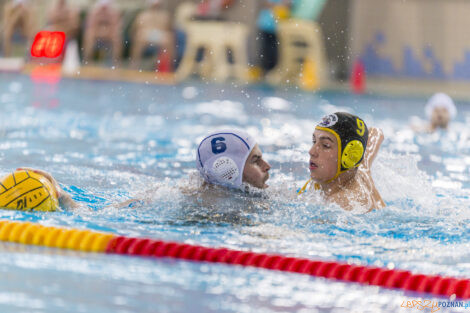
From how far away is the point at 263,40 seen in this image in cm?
1459

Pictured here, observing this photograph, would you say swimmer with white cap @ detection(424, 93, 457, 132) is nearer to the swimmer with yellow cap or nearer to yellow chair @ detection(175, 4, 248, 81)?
the swimmer with yellow cap

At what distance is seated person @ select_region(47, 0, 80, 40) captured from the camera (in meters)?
13.9

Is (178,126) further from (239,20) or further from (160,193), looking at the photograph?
(239,20)

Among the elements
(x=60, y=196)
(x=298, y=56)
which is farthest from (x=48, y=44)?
(x=60, y=196)

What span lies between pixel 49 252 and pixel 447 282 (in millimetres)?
1697

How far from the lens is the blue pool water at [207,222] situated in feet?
9.14

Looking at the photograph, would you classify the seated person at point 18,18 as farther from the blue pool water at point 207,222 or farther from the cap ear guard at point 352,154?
the cap ear guard at point 352,154

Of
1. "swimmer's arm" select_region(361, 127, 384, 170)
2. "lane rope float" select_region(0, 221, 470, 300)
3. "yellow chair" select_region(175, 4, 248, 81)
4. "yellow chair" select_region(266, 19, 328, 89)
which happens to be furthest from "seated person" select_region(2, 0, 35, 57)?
"lane rope float" select_region(0, 221, 470, 300)

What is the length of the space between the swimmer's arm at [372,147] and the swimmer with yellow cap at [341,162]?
27cm

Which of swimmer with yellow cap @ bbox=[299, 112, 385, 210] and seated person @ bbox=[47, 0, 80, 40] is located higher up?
seated person @ bbox=[47, 0, 80, 40]

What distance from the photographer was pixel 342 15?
1520 centimetres

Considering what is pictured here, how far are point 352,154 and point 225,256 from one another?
1198 mm

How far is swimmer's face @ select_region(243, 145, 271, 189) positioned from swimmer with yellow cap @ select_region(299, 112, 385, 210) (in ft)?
0.88

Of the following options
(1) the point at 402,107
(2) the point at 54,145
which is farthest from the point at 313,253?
(1) the point at 402,107
